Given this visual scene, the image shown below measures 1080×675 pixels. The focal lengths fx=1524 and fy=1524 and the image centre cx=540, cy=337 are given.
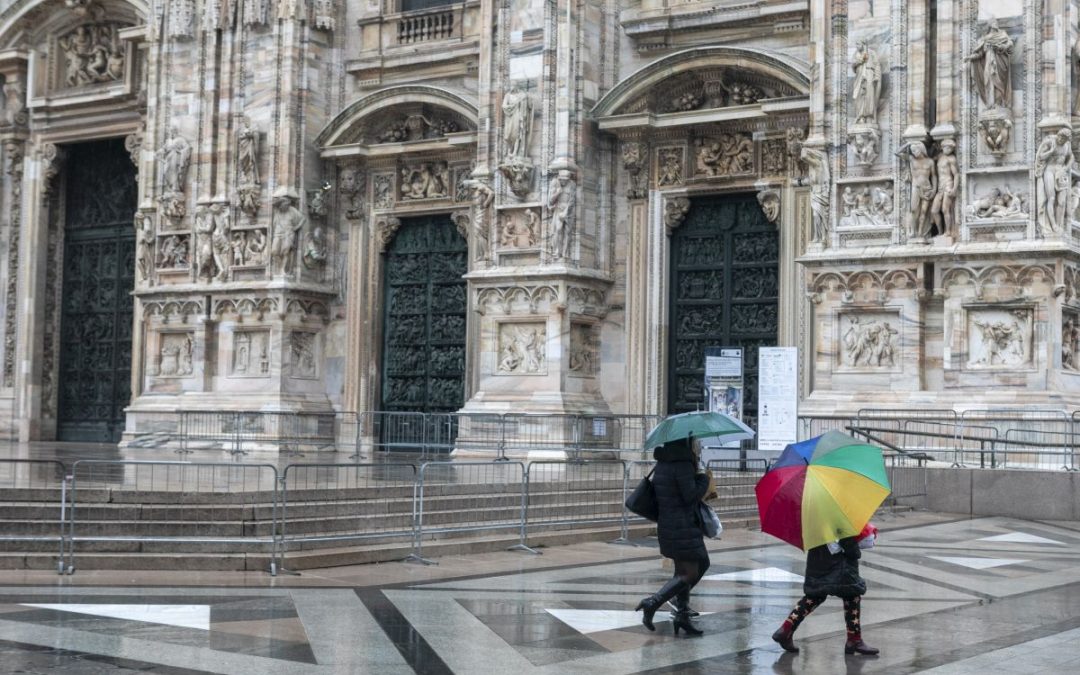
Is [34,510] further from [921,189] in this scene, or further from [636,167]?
[636,167]

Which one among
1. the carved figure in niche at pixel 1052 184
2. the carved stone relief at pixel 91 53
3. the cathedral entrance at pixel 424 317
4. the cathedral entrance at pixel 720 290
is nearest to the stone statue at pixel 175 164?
the carved stone relief at pixel 91 53

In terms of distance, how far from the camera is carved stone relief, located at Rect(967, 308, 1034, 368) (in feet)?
74.0

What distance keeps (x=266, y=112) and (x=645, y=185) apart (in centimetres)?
804

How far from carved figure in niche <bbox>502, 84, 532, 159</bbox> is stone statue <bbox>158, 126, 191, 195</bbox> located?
7771 millimetres

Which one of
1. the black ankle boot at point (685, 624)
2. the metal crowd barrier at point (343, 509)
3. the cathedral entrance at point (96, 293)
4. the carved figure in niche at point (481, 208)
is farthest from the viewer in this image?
the cathedral entrance at point (96, 293)

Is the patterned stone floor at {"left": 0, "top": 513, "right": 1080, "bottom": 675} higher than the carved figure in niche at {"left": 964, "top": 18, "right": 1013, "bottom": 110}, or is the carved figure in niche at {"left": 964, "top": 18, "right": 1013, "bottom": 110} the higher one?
the carved figure in niche at {"left": 964, "top": 18, "right": 1013, "bottom": 110}

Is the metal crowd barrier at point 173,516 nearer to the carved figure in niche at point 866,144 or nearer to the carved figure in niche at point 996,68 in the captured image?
the carved figure in niche at point 866,144

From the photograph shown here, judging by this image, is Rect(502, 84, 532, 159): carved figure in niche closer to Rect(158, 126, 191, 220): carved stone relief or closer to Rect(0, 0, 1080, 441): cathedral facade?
Rect(0, 0, 1080, 441): cathedral facade

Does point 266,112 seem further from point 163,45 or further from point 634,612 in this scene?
point 634,612

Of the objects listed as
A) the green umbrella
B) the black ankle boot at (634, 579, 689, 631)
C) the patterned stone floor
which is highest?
the green umbrella

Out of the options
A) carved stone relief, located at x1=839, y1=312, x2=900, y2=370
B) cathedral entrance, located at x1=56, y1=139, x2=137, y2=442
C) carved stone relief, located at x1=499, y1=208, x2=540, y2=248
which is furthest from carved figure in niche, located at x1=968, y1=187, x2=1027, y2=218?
cathedral entrance, located at x1=56, y1=139, x2=137, y2=442

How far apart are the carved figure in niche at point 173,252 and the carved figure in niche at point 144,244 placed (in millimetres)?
304

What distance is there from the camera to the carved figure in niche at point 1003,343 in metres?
22.6

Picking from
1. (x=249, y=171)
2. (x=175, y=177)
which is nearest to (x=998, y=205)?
(x=249, y=171)
